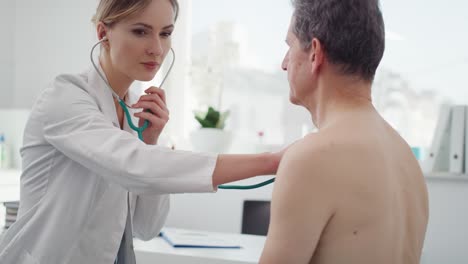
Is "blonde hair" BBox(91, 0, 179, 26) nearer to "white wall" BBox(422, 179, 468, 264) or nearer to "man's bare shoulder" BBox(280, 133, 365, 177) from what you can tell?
"man's bare shoulder" BBox(280, 133, 365, 177)

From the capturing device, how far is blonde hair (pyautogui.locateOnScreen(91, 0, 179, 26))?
4.20ft

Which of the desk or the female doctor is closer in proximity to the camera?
the female doctor

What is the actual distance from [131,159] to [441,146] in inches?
81.2

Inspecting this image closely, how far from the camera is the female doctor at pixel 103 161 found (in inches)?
42.3

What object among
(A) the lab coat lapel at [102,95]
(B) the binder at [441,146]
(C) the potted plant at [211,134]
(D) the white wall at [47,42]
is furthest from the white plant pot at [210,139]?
(A) the lab coat lapel at [102,95]

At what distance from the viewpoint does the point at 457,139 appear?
2.66m

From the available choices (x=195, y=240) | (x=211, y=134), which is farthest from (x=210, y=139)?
(x=195, y=240)

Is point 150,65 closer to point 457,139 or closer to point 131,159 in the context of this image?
point 131,159

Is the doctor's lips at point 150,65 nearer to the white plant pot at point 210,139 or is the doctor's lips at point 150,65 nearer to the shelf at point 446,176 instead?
the white plant pot at point 210,139

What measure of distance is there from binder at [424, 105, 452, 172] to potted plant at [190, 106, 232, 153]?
1021mm

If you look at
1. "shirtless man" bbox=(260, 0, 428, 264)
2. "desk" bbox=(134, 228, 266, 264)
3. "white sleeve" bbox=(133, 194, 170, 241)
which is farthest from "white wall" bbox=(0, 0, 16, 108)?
"shirtless man" bbox=(260, 0, 428, 264)

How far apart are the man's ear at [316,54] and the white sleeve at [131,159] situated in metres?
0.27

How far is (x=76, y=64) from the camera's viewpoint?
3.38 meters

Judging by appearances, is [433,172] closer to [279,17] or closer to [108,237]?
[279,17]
